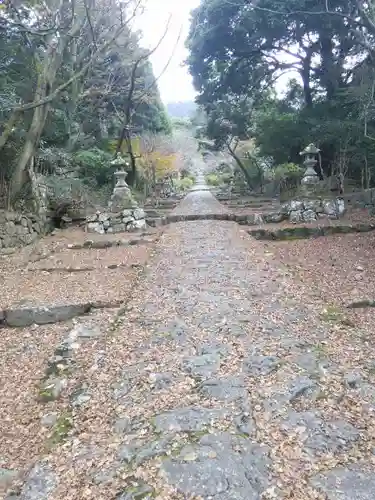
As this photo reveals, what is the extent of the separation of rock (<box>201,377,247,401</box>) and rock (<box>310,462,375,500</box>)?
2.14ft

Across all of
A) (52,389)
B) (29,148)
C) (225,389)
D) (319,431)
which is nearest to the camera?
(319,431)

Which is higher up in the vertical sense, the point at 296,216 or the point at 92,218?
the point at 92,218

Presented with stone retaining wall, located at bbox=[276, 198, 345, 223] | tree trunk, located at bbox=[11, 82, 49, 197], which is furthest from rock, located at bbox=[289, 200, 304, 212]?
tree trunk, located at bbox=[11, 82, 49, 197]

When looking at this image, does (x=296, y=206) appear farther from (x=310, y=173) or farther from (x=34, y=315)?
(x=34, y=315)

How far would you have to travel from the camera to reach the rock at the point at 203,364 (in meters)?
2.55

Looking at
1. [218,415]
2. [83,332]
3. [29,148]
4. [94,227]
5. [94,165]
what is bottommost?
[94,227]

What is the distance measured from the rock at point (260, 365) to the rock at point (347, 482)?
2.74ft

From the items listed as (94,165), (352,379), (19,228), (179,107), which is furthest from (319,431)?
(179,107)

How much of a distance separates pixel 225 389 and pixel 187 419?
350 millimetres

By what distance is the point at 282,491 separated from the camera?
1598mm

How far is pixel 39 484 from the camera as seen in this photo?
1.77 meters

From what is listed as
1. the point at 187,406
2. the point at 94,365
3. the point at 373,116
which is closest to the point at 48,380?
the point at 94,365

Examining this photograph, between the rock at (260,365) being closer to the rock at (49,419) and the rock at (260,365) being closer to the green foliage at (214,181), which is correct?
the rock at (49,419)

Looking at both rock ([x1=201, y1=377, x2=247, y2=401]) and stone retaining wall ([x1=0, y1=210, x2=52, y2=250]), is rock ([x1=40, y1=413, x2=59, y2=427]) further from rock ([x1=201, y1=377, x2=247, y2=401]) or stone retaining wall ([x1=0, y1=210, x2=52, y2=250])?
stone retaining wall ([x1=0, y1=210, x2=52, y2=250])
